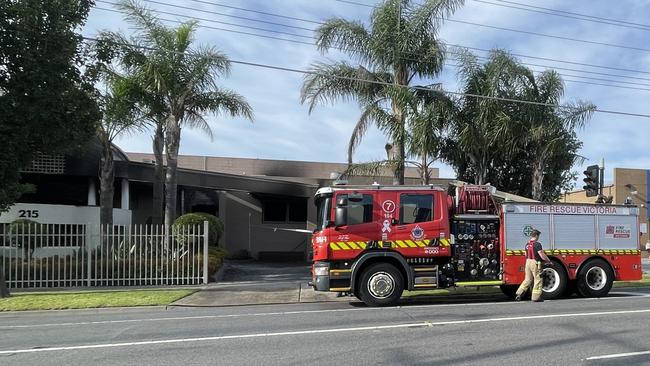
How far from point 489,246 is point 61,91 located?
11.0 metres

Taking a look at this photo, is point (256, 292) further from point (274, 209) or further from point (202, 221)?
point (274, 209)

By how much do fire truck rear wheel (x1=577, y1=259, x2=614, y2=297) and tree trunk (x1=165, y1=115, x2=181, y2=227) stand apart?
40.9 feet

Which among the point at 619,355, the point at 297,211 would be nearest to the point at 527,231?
the point at 619,355

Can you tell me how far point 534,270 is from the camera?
12.9 meters

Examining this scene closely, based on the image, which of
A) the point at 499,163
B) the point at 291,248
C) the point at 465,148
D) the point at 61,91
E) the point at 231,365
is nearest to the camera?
the point at 231,365

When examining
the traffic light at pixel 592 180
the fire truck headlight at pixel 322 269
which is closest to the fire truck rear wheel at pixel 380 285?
the fire truck headlight at pixel 322 269

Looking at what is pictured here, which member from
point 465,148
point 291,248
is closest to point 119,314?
point 465,148

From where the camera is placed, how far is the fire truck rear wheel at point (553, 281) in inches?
535

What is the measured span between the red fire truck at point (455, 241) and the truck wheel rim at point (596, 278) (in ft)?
0.08

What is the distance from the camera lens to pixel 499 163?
73.1ft

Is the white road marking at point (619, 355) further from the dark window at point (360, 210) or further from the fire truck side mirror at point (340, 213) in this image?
the fire truck side mirror at point (340, 213)

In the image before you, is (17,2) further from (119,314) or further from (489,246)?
(489,246)

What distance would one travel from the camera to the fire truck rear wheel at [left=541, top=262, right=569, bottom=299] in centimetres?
1359

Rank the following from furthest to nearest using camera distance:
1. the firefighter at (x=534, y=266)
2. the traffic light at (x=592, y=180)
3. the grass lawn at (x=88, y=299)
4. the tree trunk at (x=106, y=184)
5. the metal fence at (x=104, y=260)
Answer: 1. the tree trunk at (x=106, y=184)
2. the metal fence at (x=104, y=260)
3. the traffic light at (x=592, y=180)
4. the grass lawn at (x=88, y=299)
5. the firefighter at (x=534, y=266)
